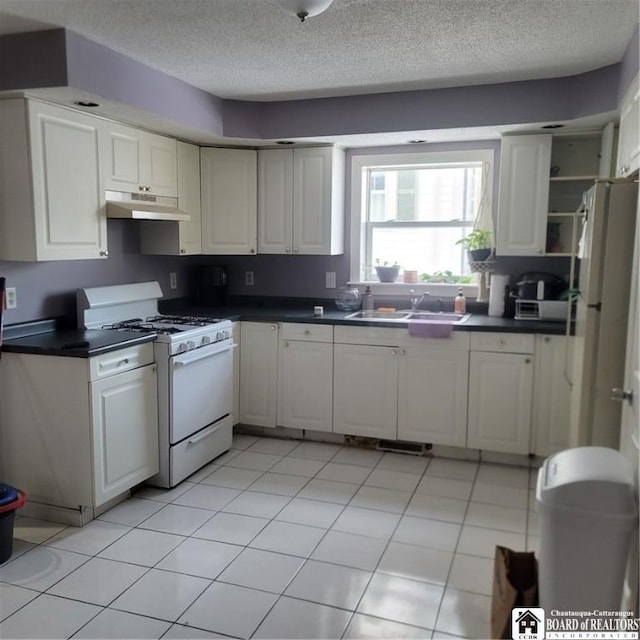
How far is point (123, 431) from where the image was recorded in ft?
10.3

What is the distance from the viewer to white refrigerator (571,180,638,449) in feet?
8.26

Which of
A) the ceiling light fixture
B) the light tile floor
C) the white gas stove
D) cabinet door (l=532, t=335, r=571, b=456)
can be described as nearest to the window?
cabinet door (l=532, t=335, r=571, b=456)

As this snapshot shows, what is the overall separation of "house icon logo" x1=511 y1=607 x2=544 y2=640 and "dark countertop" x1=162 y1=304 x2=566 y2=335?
1977mm

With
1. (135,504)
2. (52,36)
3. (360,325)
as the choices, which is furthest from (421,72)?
(135,504)

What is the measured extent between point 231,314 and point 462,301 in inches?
63.2

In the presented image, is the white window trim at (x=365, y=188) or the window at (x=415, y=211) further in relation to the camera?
the window at (x=415, y=211)

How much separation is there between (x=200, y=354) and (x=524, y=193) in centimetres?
227

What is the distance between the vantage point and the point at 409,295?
455cm

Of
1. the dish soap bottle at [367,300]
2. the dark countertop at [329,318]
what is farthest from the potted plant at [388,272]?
the dark countertop at [329,318]

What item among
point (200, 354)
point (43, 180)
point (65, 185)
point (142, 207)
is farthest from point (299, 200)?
point (43, 180)

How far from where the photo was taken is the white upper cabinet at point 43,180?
296 cm

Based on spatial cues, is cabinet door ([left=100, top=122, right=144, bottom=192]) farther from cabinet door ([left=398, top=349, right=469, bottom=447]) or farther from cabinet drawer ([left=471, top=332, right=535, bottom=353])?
cabinet drawer ([left=471, top=332, right=535, bottom=353])

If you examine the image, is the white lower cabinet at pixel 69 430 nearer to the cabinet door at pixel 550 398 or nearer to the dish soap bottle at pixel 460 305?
the dish soap bottle at pixel 460 305

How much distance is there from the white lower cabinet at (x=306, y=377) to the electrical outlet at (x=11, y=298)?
1660 millimetres
